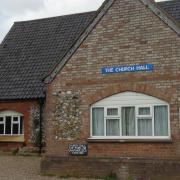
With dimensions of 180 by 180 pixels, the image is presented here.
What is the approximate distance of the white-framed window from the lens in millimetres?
26422

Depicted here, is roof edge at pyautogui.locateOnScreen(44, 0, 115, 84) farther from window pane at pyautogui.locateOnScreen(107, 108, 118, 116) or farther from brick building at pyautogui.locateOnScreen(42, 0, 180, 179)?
window pane at pyautogui.locateOnScreen(107, 108, 118, 116)

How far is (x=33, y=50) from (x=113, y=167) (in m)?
15.1

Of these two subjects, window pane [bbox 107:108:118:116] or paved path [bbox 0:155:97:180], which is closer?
paved path [bbox 0:155:97:180]

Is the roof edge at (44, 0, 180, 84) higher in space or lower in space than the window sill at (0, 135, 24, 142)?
higher

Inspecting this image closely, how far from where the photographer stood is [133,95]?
16203mm

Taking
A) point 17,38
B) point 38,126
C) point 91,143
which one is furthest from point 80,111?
point 17,38

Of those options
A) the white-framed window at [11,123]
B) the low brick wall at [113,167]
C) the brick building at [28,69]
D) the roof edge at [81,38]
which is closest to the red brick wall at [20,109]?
the brick building at [28,69]

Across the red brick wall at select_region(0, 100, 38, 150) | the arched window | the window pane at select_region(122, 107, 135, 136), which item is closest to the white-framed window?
the red brick wall at select_region(0, 100, 38, 150)

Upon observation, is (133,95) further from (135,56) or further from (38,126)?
(38,126)

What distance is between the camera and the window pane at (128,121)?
1627 cm

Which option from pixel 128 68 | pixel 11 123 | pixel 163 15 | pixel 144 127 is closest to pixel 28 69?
pixel 11 123

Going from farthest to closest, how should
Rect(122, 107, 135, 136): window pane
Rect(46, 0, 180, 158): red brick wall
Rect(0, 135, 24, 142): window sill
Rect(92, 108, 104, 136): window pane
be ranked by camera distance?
1. Rect(0, 135, 24, 142): window sill
2. Rect(92, 108, 104, 136): window pane
3. Rect(122, 107, 135, 136): window pane
4. Rect(46, 0, 180, 158): red brick wall

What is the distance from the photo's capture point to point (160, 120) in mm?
15766

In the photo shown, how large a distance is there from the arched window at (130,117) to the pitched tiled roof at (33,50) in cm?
909
